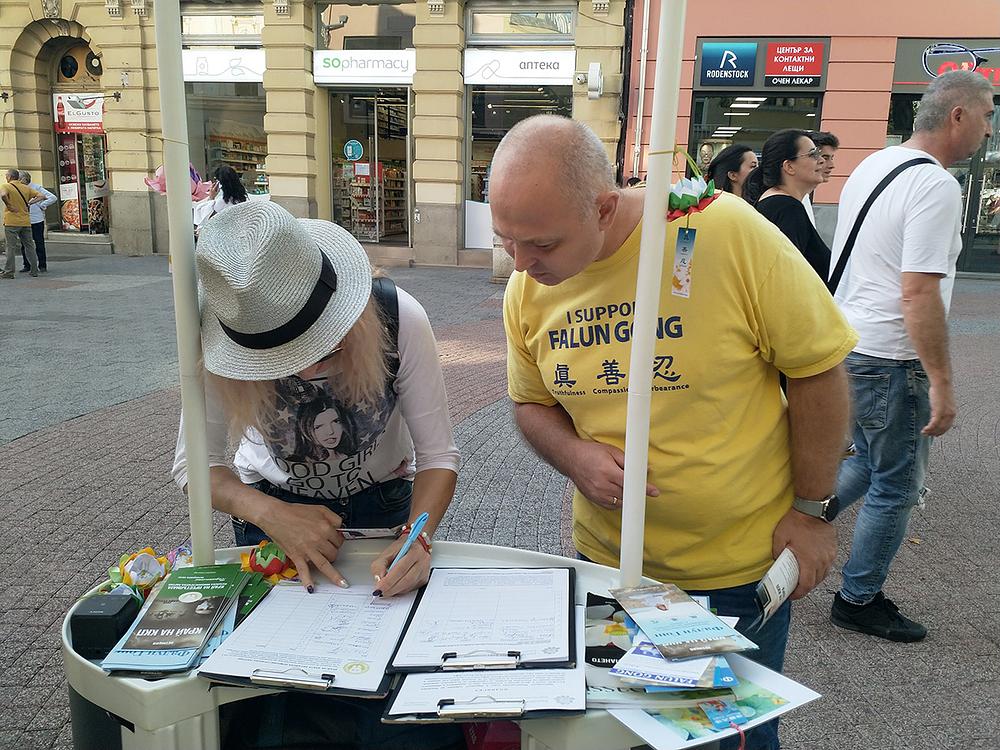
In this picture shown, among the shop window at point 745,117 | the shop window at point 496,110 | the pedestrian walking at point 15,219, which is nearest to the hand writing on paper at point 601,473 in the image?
the shop window at point 745,117

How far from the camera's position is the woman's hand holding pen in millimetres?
1569

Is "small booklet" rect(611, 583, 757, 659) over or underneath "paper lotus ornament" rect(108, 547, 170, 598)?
over

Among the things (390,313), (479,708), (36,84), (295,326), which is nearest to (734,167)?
(390,313)

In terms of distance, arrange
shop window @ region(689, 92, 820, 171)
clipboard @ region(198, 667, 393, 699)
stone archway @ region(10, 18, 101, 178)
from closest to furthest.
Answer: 1. clipboard @ region(198, 667, 393, 699)
2. shop window @ region(689, 92, 820, 171)
3. stone archway @ region(10, 18, 101, 178)

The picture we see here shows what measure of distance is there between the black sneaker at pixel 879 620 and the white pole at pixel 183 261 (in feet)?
7.93

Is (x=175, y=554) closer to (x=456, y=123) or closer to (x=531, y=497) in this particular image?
(x=531, y=497)

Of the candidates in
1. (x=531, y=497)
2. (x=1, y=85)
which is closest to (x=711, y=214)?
(x=531, y=497)

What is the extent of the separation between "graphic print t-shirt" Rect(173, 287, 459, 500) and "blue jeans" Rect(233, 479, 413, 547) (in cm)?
3

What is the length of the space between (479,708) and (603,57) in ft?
46.8

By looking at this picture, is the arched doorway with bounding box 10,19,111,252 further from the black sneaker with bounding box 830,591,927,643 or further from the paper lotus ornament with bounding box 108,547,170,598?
the paper lotus ornament with bounding box 108,547,170,598

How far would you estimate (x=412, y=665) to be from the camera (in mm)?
1244

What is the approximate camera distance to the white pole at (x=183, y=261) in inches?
53.9

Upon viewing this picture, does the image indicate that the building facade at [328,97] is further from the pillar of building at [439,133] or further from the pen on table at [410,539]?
the pen on table at [410,539]

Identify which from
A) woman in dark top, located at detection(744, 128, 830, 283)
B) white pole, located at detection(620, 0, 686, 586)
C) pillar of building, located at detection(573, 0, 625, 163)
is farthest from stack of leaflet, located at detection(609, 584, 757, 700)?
pillar of building, located at detection(573, 0, 625, 163)
